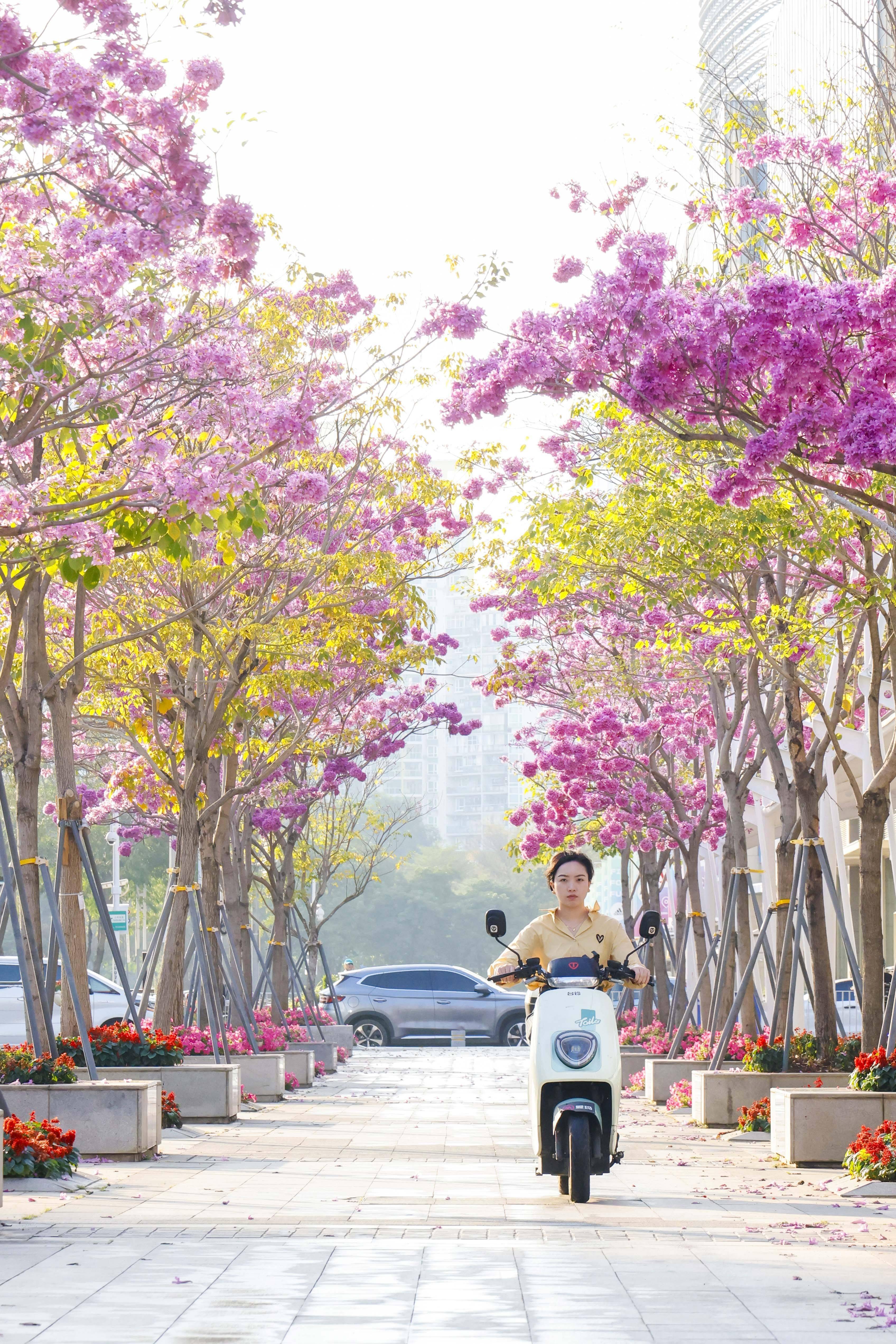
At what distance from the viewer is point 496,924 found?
830cm

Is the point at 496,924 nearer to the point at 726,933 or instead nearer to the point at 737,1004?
the point at 737,1004

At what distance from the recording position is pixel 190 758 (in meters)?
15.5

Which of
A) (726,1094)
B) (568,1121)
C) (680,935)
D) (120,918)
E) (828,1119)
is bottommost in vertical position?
(726,1094)

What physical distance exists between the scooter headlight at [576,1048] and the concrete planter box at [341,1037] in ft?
61.5

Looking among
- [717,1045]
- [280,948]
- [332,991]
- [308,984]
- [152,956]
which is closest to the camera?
[717,1045]

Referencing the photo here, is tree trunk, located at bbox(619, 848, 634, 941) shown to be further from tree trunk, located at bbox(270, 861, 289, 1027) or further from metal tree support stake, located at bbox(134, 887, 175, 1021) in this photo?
metal tree support stake, located at bbox(134, 887, 175, 1021)

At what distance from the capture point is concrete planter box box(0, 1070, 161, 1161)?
10555 millimetres

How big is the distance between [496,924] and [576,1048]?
73 centimetres

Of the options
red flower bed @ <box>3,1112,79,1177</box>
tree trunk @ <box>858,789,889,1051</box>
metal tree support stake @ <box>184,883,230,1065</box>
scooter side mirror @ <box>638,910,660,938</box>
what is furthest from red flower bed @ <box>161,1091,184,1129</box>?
scooter side mirror @ <box>638,910,660,938</box>

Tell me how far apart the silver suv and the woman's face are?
76.3ft

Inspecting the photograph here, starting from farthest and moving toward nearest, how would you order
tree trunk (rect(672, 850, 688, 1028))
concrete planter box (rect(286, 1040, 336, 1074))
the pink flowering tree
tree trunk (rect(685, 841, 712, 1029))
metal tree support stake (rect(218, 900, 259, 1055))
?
concrete planter box (rect(286, 1040, 336, 1074)) < tree trunk (rect(672, 850, 688, 1028)) < the pink flowering tree < tree trunk (rect(685, 841, 712, 1029)) < metal tree support stake (rect(218, 900, 259, 1055))

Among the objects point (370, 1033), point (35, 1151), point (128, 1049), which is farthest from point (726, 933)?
point (370, 1033)

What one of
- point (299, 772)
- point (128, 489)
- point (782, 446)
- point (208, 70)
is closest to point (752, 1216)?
point (782, 446)

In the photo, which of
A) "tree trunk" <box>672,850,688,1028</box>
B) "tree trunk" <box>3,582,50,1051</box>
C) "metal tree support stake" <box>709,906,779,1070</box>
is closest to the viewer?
"tree trunk" <box>3,582,50,1051</box>
